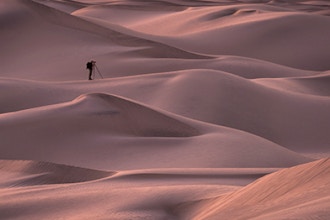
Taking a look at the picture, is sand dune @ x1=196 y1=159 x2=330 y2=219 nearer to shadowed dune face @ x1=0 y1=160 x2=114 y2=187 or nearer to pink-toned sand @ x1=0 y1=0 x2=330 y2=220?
pink-toned sand @ x1=0 y1=0 x2=330 y2=220

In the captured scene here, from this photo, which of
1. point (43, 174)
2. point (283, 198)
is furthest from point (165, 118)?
point (283, 198)

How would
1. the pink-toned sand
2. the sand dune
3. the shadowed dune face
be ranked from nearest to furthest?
the sand dune → the pink-toned sand → the shadowed dune face

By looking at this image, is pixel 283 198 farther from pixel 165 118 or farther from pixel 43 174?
pixel 165 118

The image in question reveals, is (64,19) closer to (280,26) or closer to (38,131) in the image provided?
(280,26)

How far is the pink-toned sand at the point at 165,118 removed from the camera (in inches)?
112

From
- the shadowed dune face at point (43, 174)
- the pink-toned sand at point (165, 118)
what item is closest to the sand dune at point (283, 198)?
the pink-toned sand at point (165, 118)

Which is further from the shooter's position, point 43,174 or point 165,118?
point 165,118

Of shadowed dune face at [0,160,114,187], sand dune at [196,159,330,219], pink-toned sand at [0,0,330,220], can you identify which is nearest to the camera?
sand dune at [196,159,330,219]

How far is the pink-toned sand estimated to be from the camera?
9.34 feet

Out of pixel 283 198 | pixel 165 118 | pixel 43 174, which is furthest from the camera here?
pixel 165 118

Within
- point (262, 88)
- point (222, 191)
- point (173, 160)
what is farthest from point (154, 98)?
point (222, 191)

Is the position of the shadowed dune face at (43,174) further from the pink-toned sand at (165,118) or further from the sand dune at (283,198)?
the sand dune at (283,198)

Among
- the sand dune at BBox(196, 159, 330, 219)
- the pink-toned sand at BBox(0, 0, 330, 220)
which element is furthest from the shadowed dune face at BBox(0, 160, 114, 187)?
the sand dune at BBox(196, 159, 330, 219)

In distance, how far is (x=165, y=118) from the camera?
532 cm
